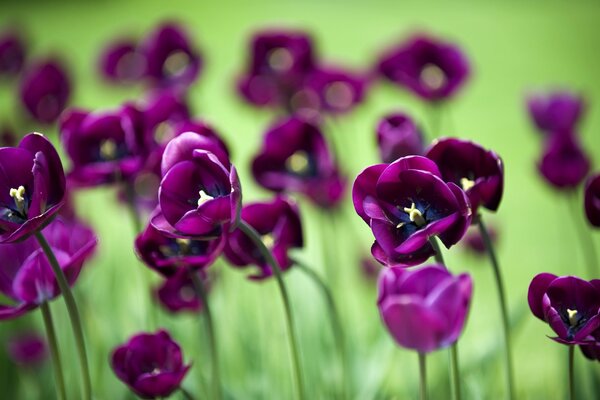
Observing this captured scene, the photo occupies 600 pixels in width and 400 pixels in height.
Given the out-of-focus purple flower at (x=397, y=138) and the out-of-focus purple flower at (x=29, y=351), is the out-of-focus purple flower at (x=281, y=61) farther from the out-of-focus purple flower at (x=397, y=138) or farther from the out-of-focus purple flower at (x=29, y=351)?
the out-of-focus purple flower at (x=29, y=351)

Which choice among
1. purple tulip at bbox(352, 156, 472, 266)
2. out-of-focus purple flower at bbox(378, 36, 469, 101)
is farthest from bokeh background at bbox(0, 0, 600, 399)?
purple tulip at bbox(352, 156, 472, 266)

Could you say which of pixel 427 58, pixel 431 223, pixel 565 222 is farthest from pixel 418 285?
pixel 565 222

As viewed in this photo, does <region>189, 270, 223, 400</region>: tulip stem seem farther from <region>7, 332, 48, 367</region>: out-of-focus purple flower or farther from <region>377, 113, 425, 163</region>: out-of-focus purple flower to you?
<region>7, 332, 48, 367</region>: out-of-focus purple flower

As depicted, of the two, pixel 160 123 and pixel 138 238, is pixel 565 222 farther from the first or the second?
pixel 138 238

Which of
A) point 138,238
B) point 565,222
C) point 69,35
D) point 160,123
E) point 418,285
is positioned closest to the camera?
point 418,285

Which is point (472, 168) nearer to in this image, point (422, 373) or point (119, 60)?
point (422, 373)

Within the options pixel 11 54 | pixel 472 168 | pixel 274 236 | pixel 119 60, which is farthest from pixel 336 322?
pixel 11 54

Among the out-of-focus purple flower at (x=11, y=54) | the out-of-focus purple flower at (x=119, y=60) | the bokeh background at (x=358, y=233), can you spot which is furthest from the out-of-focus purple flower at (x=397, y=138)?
the out-of-focus purple flower at (x=11, y=54)
